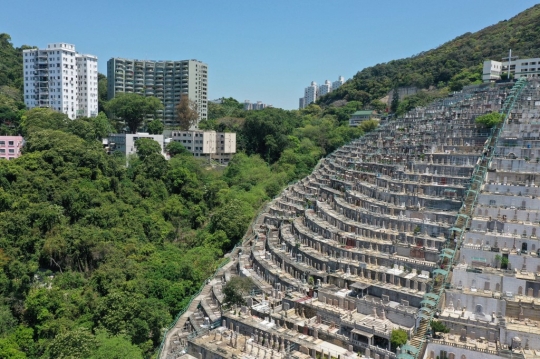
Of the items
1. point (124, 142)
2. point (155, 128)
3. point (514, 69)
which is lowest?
point (124, 142)

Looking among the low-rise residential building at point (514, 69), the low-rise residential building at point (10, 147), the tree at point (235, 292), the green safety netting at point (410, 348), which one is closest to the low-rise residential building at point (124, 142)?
the low-rise residential building at point (10, 147)

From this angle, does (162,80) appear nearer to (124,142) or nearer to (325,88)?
(124,142)

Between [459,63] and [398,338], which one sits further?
[459,63]

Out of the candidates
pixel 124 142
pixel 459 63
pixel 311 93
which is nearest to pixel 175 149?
pixel 124 142

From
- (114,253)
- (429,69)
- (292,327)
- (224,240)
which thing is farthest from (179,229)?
(429,69)

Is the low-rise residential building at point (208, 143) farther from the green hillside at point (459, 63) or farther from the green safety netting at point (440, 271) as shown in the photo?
the green safety netting at point (440, 271)

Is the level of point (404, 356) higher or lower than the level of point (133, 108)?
lower

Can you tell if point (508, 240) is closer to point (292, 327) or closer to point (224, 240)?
point (292, 327)
